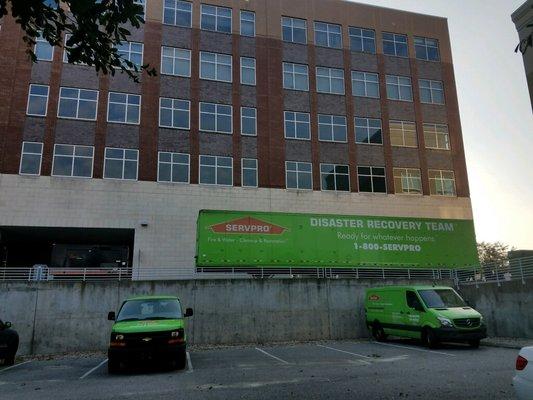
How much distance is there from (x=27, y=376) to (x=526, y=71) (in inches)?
540

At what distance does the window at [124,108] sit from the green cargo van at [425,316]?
18878mm

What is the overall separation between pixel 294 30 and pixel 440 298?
2448 cm

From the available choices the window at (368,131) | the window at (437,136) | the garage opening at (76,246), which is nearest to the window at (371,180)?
the window at (368,131)

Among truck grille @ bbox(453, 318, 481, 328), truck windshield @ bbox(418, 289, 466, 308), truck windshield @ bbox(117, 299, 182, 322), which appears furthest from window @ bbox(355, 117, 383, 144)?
truck windshield @ bbox(117, 299, 182, 322)

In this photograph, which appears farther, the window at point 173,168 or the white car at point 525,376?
the window at point 173,168

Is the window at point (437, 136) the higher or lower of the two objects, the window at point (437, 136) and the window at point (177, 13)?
the lower

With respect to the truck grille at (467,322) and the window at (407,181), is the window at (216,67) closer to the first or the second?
the window at (407,181)

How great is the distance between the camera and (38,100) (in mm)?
28594

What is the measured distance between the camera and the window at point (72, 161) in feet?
91.5

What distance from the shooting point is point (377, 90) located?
1384 inches

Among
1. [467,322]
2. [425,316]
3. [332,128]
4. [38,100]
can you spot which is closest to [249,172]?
[332,128]

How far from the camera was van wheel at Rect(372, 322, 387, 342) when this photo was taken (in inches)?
770

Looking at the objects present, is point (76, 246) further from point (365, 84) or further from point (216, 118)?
point (365, 84)

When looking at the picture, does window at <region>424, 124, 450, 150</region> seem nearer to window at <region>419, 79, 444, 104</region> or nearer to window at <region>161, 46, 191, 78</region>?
window at <region>419, 79, 444, 104</region>
